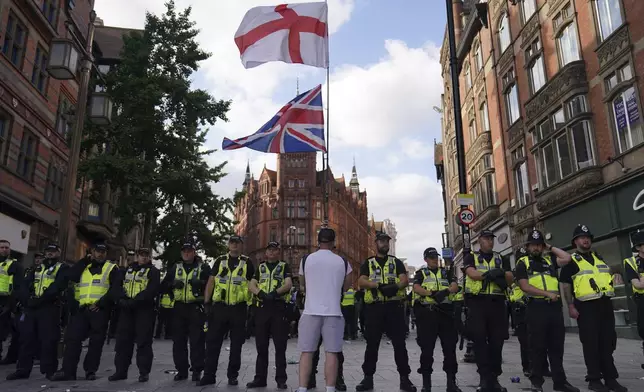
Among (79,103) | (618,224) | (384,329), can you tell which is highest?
(79,103)

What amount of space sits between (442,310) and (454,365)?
29.5 inches

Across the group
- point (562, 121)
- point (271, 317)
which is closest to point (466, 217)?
point (271, 317)

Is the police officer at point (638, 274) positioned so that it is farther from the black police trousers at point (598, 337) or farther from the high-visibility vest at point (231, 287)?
the high-visibility vest at point (231, 287)

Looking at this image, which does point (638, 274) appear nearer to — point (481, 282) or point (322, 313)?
point (481, 282)

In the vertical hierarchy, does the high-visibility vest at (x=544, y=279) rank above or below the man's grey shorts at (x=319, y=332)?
above

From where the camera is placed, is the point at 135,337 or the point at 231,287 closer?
the point at 231,287

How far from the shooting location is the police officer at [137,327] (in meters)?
7.55

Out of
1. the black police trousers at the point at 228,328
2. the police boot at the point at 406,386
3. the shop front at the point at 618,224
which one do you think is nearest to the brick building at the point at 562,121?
the shop front at the point at 618,224

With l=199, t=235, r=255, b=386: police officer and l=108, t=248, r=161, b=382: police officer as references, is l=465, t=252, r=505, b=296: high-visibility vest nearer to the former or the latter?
l=199, t=235, r=255, b=386: police officer

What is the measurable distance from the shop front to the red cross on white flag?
10.8m

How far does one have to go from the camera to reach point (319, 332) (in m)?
5.23

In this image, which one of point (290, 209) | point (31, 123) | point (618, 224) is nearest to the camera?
point (618, 224)

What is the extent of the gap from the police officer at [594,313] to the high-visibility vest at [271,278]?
4107 millimetres

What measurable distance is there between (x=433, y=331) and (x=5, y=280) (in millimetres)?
7444
